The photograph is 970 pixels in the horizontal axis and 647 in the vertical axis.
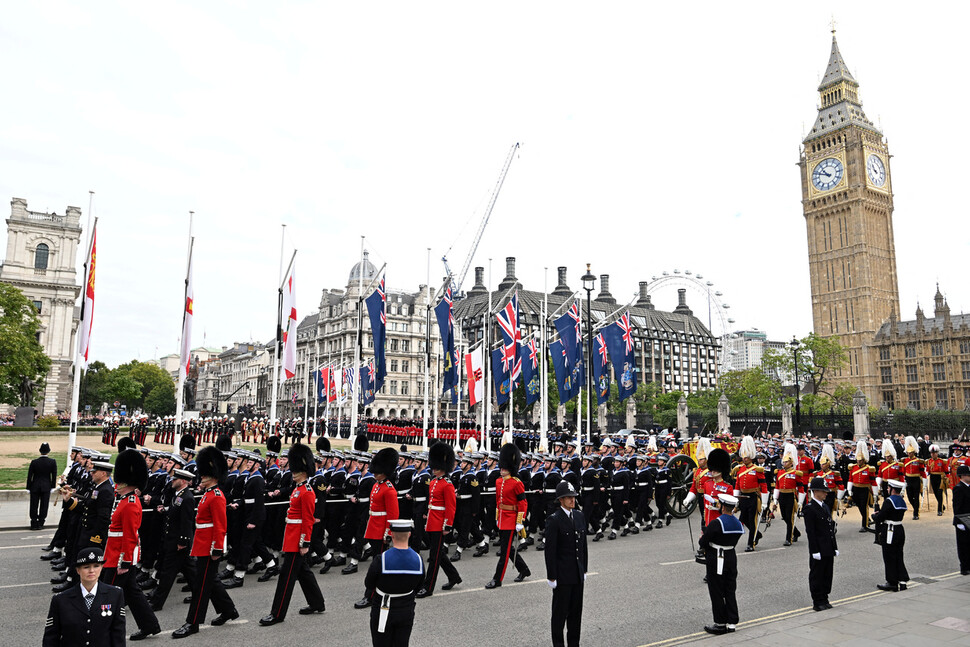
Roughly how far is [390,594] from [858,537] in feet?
48.1

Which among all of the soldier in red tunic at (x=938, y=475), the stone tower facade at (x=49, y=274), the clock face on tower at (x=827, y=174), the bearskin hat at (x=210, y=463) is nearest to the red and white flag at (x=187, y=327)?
the bearskin hat at (x=210, y=463)

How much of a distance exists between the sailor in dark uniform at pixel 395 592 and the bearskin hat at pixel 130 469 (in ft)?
14.2

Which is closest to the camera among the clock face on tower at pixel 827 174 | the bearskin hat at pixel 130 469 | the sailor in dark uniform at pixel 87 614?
the sailor in dark uniform at pixel 87 614

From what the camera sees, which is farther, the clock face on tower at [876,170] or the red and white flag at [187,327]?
the clock face on tower at [876,170]

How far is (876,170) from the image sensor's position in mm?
97062

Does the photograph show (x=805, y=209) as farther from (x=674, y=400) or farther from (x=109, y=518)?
(x=109, y=518)

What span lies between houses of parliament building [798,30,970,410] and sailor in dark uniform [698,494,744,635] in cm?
9094

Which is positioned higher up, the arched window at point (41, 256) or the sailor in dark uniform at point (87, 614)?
the arched window at point (41, 256)

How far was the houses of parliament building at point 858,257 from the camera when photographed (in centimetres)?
8931

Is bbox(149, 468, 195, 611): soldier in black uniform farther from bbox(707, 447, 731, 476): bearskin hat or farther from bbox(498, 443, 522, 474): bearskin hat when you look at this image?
bbox(707, 447, 731, 476): bearskin hat

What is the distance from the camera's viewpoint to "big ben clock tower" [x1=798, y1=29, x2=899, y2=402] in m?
94.4

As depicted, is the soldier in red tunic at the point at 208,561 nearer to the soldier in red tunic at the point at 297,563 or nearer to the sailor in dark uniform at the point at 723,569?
the soldier in red tunic at the point at 297,563

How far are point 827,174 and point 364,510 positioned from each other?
104006 millimetres

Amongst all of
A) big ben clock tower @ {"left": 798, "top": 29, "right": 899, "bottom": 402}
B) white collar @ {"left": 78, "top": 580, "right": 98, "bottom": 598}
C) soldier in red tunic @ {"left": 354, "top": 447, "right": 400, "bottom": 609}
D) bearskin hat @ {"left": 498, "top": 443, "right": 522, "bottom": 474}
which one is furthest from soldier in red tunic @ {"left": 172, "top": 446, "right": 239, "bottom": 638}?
big ben clock tower @ {"left": 798, "top": 29, "right": 899, "bottom": 402}
